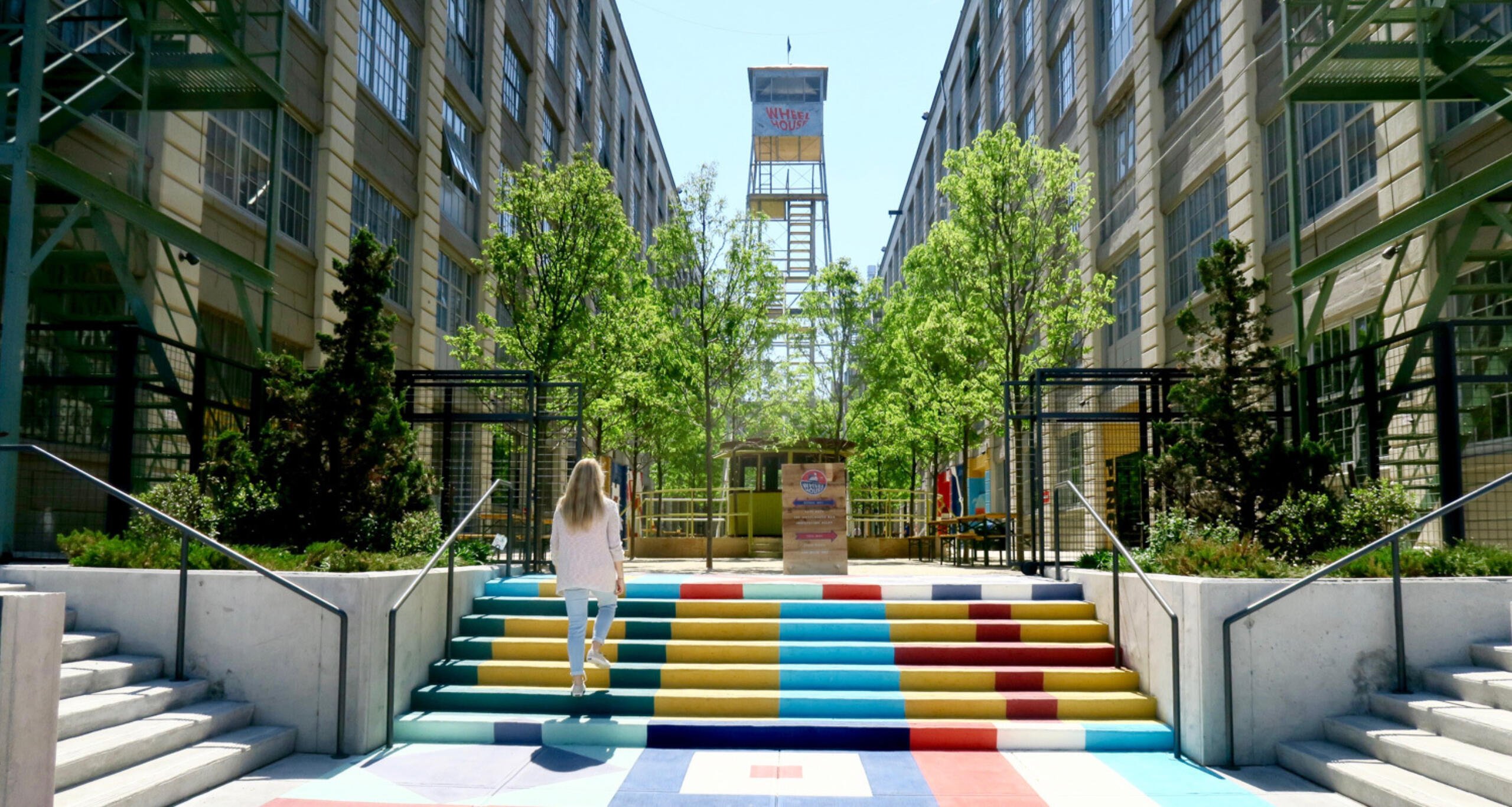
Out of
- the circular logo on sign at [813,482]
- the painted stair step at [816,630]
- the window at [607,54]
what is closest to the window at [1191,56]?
the circular logo on sign at [813,482]

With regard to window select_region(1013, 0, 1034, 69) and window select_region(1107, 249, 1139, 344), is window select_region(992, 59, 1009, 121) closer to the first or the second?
window select_region(1013, 0, 1034, 69)

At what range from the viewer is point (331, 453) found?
10.2 m

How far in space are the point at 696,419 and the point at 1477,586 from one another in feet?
89.4

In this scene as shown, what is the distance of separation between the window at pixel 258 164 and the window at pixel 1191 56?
17.5 m

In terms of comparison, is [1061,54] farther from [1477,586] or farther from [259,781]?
[259,781]

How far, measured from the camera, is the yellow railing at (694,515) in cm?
2445

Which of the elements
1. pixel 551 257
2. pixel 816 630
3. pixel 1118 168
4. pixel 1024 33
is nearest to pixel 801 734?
pixel 816 630

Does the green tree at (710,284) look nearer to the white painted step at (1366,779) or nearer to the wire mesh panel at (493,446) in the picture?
the wire mesh panel at (493,446)

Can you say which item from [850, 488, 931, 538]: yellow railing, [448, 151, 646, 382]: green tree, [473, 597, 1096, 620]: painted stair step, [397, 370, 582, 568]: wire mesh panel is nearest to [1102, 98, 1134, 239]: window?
[850, 488, 931, 538]: yellow railing

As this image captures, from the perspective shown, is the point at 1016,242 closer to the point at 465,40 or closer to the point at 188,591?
the point at 465,40

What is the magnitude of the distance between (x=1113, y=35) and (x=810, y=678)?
970 inches

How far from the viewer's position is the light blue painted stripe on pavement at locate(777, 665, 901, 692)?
29.8 feet

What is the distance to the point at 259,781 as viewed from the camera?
693 cm

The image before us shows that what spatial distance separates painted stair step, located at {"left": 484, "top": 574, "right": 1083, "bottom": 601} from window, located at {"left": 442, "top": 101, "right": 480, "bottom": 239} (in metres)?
17.3
